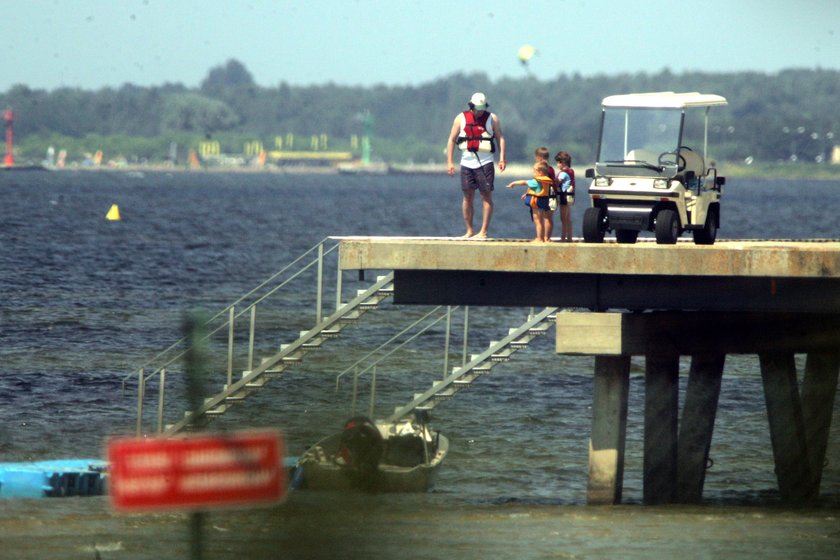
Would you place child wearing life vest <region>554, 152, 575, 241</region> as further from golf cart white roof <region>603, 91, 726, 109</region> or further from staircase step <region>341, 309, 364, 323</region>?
staircase step <region>341, 309, 364, 323</region>

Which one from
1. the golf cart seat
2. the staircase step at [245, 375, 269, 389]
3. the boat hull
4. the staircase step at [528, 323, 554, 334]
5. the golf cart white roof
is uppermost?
the golf cart white roof

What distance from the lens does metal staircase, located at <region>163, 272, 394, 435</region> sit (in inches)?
804

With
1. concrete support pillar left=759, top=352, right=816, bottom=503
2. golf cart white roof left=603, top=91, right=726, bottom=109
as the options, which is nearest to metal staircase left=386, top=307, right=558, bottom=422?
concrete support pillar left=759, top=352, right=816, bottom=503

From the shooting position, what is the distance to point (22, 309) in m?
47.4

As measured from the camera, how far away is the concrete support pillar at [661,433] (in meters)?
19.8

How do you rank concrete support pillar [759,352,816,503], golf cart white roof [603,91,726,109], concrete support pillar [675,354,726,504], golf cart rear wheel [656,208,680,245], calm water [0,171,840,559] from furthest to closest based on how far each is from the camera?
concrete support pillar [759,352,816,503] < concrete support pillar [675,354,726,504] < golf cart white roof [603,91,726,109] < golf cart rear wheel [656,208,680,245] < calm water [0,171,840,559]

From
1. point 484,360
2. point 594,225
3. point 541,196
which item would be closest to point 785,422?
point 594,225

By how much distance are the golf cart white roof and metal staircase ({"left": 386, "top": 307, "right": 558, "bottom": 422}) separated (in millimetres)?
3679

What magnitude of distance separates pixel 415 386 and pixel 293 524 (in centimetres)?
2586

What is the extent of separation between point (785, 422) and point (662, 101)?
17.0 feet

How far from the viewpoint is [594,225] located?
19.0 m

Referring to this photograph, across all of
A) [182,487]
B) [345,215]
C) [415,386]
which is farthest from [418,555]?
[345,215]

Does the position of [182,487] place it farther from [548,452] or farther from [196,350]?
[548,452]

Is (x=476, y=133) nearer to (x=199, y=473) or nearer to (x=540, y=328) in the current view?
(x=540, y=328)
